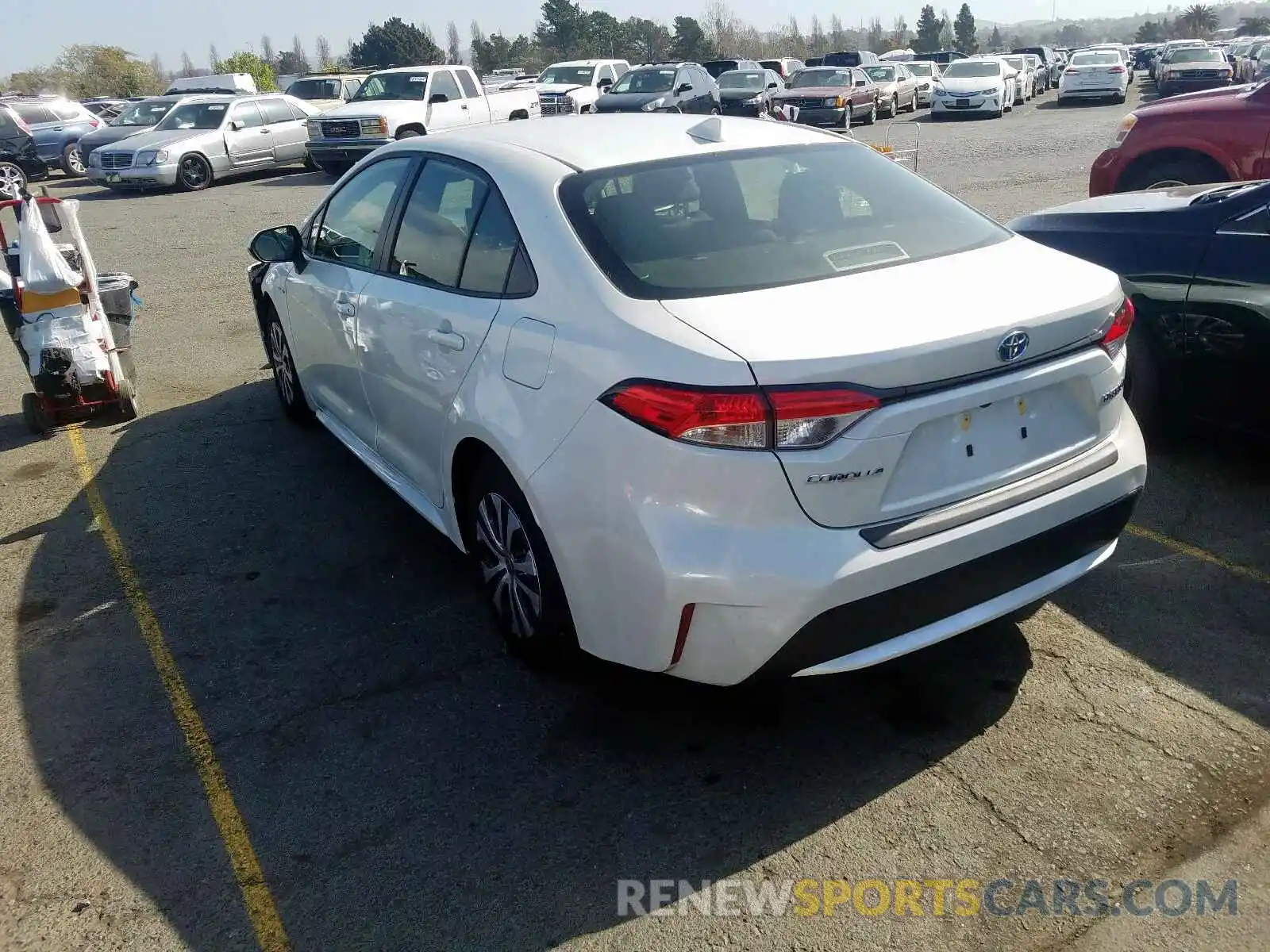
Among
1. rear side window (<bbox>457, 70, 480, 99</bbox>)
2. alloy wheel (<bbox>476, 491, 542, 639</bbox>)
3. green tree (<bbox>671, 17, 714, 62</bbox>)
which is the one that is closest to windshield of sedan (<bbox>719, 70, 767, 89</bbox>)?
rear side window (<bbox>457, 70, 480, 99</bbox>)

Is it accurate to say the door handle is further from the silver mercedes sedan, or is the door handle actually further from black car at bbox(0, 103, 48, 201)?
black car at bbox(0, 103, 48, 201)

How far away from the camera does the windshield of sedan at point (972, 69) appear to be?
98.5 ft

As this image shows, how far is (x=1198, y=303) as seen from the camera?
15.2 ft

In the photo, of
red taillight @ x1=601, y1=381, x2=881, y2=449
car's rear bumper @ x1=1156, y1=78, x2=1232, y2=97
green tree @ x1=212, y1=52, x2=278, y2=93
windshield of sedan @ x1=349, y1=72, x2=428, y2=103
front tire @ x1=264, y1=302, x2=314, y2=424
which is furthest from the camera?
green tree @ x1=212, y1=52, x2=278, y2=93

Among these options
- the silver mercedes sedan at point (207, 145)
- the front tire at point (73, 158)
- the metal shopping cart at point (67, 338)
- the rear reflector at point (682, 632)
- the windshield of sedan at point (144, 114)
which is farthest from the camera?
the windshield of sedan at point (144, 114)

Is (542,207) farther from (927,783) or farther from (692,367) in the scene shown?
(927,783)

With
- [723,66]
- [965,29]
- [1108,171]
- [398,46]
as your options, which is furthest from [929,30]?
[1108,171]

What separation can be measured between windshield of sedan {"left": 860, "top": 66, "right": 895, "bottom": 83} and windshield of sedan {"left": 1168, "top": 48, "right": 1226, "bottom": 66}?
29.9ft

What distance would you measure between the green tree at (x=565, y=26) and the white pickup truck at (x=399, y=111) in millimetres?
55052

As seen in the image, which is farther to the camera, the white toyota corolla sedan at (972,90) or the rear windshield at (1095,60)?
the rear windshield at (1095,60)

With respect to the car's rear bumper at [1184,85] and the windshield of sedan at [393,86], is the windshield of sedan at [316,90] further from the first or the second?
the car's rear bumper at [1184,85]

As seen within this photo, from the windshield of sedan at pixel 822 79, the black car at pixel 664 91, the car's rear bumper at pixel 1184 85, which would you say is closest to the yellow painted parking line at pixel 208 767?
the black car at pixel 664 91

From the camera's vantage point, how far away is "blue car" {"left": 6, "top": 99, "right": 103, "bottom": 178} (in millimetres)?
21734

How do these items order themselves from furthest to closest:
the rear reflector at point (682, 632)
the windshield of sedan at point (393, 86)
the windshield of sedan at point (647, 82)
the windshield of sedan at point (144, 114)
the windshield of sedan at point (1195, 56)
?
the windshield of sedan at point (1195, 56) → the windshield of sedan at point (647, 82) → the windshield of sedan at point (144, 114) → the windshield of sedan at point (393, 86) → the rear reflector at point (682, 632)
